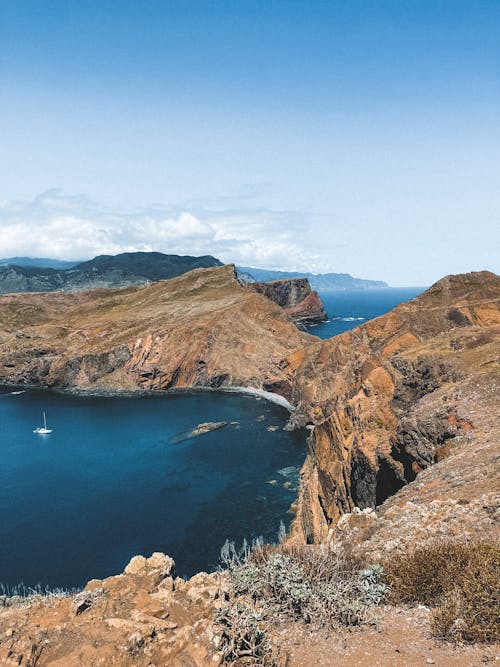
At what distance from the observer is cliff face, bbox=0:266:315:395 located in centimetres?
11756

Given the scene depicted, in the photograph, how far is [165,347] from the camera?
121188 millimetres

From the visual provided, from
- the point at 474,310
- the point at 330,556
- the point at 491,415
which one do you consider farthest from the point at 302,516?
the point at 474,310

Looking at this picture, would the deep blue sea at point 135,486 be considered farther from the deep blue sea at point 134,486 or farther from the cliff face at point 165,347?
the cliff face at point 165,347

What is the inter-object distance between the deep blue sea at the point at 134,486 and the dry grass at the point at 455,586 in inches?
1325

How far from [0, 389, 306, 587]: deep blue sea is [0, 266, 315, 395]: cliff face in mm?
18181

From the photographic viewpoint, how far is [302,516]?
1638 inches

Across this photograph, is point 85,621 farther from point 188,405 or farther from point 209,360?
point 209,360

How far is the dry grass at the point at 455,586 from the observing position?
369 inches

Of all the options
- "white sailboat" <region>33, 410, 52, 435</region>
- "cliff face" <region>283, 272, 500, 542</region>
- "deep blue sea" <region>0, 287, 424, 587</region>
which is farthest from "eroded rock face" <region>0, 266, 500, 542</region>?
"white sailboat" <region>33, 410, 52, 435</region>

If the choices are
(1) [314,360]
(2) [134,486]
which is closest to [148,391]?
(1) [314,360]

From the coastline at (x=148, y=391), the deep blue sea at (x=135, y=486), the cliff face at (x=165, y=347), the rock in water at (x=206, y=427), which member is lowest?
the deep blue sea at (x=135, y=486)

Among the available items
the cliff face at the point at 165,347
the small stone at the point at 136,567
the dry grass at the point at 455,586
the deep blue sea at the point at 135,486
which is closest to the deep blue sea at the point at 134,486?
the deep blue sea at the point at 135,486

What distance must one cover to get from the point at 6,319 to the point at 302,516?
16313 cm

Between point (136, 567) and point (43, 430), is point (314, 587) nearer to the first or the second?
point (136, 567)
